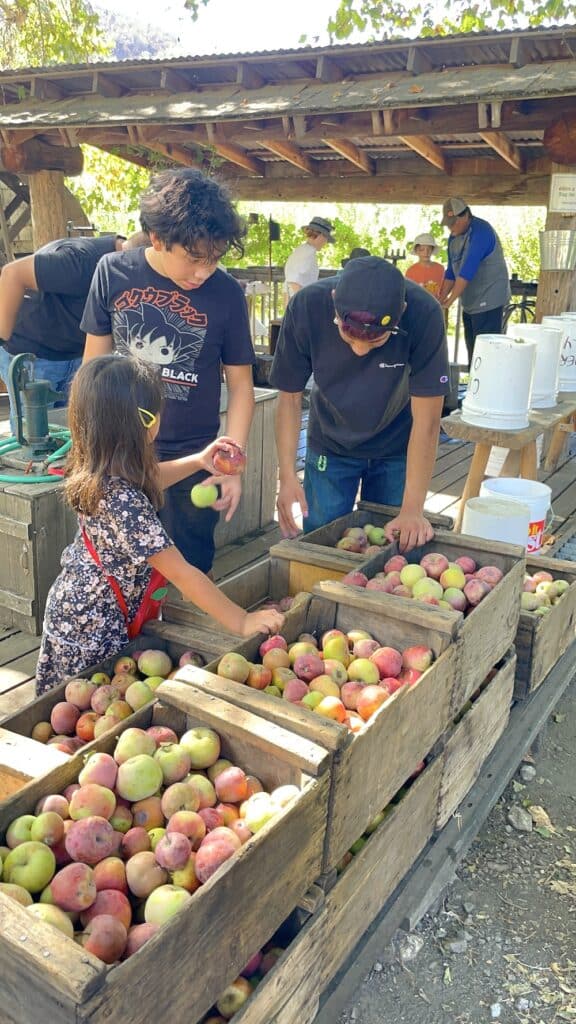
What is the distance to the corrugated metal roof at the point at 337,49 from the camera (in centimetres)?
505

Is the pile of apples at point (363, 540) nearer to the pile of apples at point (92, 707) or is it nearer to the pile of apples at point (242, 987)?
the pile of apples at point (92, 707)

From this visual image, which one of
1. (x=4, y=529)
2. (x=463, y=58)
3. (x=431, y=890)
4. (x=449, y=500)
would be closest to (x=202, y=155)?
(x=463, y=58)

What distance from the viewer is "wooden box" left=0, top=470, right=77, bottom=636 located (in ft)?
10.9

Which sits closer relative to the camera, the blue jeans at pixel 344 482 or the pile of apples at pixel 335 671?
the pile of apples at pixel 335 671

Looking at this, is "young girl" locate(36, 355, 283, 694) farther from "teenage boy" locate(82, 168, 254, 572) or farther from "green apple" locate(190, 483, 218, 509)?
"teenage boy" locate(82, 168, 254, 572)

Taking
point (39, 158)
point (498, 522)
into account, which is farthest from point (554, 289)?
point (39, 158)

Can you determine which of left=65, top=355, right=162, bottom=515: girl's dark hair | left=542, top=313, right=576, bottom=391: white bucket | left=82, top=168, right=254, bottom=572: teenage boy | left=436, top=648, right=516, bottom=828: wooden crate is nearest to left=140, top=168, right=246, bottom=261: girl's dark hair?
left=82, top=168, right=254, bottom=572: teenage boy

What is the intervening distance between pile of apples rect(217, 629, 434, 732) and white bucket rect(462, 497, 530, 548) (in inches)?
58.2

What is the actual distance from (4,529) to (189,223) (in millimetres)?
1664

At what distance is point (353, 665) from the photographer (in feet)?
6.99

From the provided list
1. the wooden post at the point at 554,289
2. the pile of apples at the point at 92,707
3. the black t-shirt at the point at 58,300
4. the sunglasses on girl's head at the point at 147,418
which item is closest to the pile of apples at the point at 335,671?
the pile of apples at the point at 92,707

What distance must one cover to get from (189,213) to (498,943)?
2.34 m

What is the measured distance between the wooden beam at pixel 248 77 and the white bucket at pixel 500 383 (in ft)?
11.5

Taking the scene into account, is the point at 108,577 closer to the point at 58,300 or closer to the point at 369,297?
the point at 369,297
